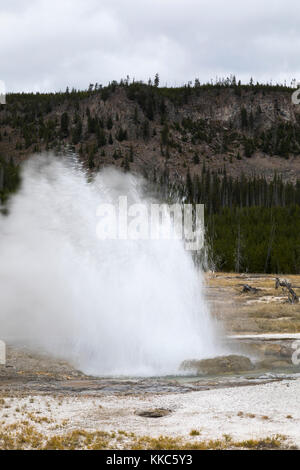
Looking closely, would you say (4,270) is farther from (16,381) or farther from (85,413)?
(85,413)

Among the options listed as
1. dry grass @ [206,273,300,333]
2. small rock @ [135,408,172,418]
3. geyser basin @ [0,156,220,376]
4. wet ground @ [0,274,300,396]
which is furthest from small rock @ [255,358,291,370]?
small rock @ [135,408,172,418]

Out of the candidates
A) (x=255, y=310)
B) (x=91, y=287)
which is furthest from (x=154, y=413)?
(x=255, y=310)

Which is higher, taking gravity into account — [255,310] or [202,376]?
[202,376]

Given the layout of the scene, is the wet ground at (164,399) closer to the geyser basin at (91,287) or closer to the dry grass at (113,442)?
the dry grass at (113,442)

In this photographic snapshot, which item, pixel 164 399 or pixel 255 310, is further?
pixel 255 310

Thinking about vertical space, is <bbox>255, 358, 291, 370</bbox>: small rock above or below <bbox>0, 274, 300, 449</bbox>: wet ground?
below

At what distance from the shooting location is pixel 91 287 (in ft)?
108

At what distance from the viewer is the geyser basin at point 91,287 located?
29297mm

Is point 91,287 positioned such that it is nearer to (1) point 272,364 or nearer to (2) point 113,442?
(1) point 272,364

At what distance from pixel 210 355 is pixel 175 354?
71.0 inches

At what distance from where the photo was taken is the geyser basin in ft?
96.1

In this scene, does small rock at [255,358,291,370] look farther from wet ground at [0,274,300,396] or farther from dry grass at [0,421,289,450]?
dry grass at [0,421,289,450]

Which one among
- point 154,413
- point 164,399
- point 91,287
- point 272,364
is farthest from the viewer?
point 91,287
